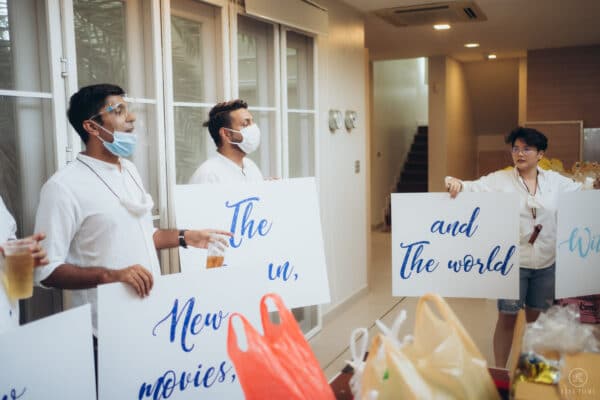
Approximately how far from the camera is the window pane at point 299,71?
409 centimetres

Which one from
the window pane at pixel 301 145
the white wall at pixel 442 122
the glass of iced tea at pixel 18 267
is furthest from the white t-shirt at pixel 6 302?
the white wall at pixel 442 122

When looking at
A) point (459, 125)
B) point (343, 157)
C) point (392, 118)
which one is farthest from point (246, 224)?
point (392, 118)

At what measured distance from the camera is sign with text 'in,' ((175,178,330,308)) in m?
2.40

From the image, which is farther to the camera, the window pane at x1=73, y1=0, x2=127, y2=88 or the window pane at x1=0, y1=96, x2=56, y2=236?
the window pane at x1=73, y1=0, x2=127, y2=88

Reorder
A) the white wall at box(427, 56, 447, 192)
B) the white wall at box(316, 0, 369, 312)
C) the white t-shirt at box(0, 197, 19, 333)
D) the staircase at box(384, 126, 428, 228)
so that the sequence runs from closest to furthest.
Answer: the white t-shirt at box(0, 197, 19, 333) → the white wall at box(316, 0, 369, 312) → the white wall at box(427, 56, 447, 192) → the staircase at box(384, 126, 428, 228)

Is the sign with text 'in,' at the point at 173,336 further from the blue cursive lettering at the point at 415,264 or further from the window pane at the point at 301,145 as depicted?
the window pane at the point at 301,145

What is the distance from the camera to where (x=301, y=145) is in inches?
168

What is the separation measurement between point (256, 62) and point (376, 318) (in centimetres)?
225

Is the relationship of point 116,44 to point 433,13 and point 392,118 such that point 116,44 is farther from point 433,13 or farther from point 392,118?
point 392,118

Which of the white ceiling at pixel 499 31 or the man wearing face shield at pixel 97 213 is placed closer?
the man wearing face shield at pixel 97 213

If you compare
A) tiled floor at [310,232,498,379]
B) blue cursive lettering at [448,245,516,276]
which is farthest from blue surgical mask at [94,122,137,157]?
tiled floor at [310,232,498,379]

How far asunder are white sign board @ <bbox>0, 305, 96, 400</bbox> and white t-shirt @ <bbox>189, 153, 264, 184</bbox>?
124 centimetres

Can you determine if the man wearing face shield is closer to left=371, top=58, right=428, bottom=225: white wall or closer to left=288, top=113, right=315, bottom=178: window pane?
left=288, top=113, right=315, bottom=178: window pane

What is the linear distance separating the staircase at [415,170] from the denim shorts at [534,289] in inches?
301
